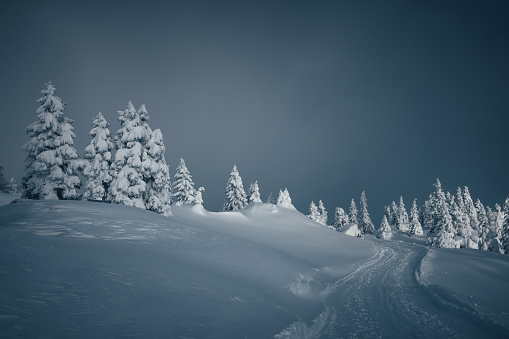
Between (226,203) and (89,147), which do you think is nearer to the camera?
(89,147)

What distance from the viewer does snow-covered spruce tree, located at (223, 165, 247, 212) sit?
59531 mm

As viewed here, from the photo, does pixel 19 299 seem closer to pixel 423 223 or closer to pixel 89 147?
pixel 89 147

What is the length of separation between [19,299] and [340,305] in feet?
35.6

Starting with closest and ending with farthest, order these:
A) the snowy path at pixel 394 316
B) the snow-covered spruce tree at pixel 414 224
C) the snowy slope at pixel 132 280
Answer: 1. the snowy slope at pixel 132 280
2. the snowy path at pixel 394 316
3. the snow-covered spruce tree at pixel 414 224

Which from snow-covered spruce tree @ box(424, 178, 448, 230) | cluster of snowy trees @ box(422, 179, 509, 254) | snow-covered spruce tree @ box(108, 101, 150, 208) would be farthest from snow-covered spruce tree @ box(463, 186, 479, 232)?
snow-covered spruce tree @ box(108, 101, 150, 208)

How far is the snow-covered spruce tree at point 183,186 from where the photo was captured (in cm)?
5578

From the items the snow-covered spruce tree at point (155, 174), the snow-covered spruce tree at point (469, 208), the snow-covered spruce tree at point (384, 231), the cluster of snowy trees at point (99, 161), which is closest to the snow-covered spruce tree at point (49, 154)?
the cluster of snowy trees at point (99, 161)

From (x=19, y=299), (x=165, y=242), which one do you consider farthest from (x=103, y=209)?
(x=19, y=299)

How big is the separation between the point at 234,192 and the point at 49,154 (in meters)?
40.2

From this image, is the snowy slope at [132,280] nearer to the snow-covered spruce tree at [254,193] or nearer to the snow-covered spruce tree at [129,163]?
the snow-covered spruce tree at [129,163]

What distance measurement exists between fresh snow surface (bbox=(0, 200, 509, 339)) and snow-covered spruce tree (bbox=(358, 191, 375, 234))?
256 feet

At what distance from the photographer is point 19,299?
15.9 ft

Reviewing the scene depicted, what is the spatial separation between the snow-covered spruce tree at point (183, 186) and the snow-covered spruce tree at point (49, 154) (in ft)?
102

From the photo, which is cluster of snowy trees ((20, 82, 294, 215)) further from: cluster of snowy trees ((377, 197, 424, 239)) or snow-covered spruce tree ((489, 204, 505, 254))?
cluster of snowy trees ((377, 197, 424, 239))
